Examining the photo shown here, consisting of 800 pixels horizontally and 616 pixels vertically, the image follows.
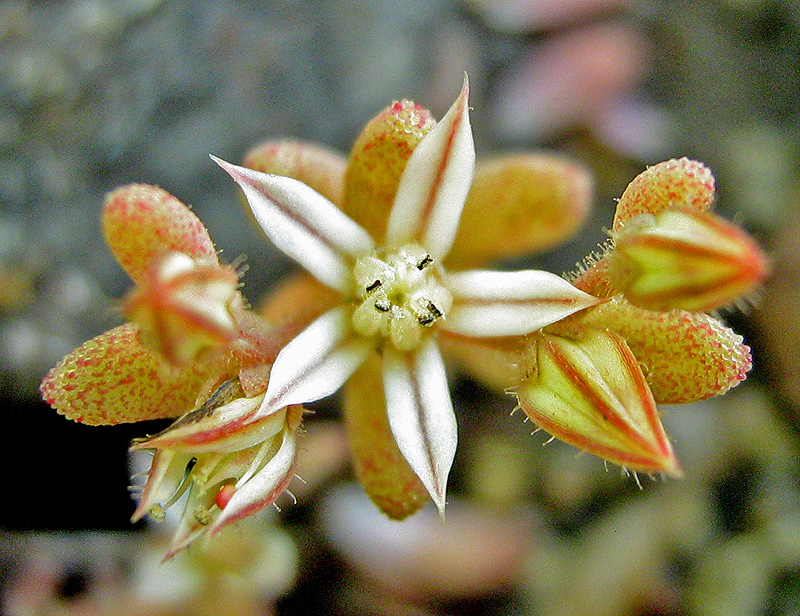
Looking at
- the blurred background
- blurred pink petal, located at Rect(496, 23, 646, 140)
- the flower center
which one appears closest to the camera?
the flower center

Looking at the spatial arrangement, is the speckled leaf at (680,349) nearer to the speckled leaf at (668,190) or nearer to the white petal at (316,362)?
the speckled leaf at (668,190)

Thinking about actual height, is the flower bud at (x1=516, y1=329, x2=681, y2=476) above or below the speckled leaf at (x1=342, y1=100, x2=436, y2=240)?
below

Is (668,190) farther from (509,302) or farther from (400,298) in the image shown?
(400,298)

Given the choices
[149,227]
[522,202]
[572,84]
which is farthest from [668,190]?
[572,84]

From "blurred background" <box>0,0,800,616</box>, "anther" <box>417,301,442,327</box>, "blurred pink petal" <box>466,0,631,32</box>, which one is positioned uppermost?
"anther" <box>417,301,442,327</box>

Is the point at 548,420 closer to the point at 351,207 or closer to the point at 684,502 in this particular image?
the point at 351,207

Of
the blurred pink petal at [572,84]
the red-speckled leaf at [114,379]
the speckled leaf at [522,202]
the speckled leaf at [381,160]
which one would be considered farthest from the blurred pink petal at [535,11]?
the red-speckled leaf at [114,379]

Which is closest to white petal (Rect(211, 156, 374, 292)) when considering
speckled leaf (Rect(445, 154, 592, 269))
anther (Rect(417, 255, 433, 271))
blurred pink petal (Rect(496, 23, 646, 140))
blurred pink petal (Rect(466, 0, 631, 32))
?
anther (Rect(417, 255, 433, 271))

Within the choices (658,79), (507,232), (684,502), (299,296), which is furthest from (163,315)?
(658,79)

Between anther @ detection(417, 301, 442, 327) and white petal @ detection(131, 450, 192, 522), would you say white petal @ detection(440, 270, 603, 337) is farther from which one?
white petal @ detection(131, 450, 192, 522)
